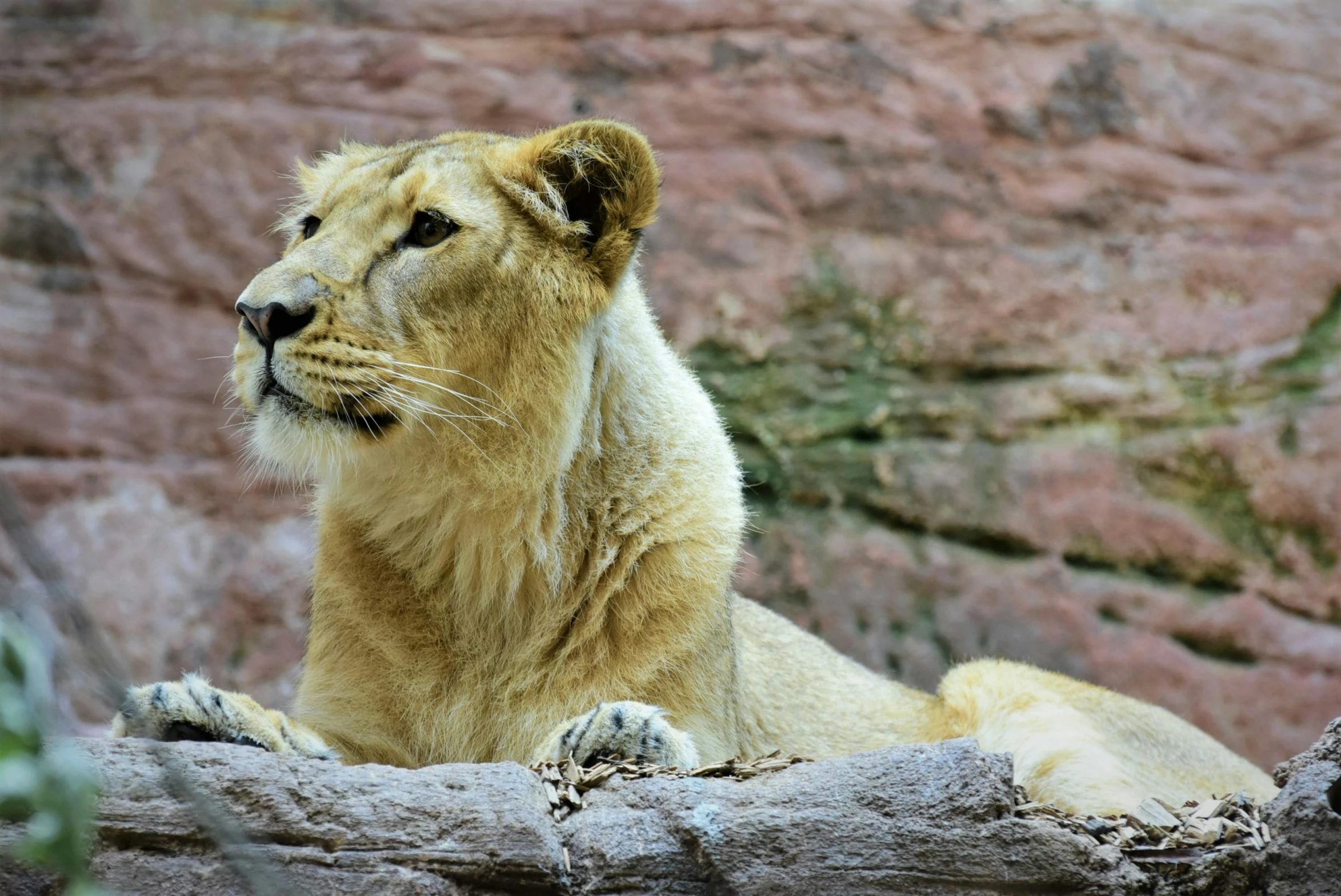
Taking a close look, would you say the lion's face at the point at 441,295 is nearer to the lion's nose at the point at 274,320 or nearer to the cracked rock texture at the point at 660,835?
the lion's nose at the point at 274,320

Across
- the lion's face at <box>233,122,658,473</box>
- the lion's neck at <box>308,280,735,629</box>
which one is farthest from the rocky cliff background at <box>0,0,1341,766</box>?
the lion's face at <box>233,122,658,473</box>

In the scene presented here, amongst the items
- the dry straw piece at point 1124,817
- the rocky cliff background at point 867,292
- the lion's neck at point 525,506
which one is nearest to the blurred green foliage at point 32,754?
the dry straw piece at point 1124,817

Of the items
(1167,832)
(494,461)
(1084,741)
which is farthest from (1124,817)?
(494,461)

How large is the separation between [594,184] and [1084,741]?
2.80m

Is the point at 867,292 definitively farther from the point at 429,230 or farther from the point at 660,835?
the point at 660,835

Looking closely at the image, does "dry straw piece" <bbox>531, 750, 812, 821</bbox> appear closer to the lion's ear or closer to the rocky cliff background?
Answer: the lion's ear

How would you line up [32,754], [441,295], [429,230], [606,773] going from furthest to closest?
[429,230] < [441,295] < [606,773] < [32,754]

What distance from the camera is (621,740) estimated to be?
3.63 metres

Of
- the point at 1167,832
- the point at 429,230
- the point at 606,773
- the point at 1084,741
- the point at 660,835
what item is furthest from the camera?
the point at 1084,741

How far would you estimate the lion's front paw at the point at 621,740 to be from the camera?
3623 millimetres

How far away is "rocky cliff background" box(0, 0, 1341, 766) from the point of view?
7598 mm

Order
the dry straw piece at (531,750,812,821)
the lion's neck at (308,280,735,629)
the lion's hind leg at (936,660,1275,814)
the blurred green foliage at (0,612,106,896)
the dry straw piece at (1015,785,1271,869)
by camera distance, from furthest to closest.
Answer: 1. the lion's hind leg at (936,660,1275,814)
2. the lion's neck at (308,280,735,629)
3. the dry straw piece at (531,750,812,821)
4. the dry straw piece at (1015,785,1271,869)
5. the blurred green foliage at (0,612,106,896)

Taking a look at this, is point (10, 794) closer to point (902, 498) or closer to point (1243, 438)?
point (902, 498)

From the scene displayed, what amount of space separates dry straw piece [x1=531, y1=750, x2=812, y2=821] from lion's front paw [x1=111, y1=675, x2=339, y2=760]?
0.63 metres
